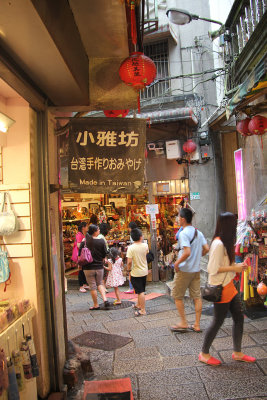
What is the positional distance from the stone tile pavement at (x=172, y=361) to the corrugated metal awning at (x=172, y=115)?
647 centimetres

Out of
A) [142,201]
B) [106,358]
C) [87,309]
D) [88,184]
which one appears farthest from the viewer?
[142,201]

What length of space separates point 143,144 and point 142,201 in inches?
359

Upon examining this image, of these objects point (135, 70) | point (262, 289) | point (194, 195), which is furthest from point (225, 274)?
point (194, 195)

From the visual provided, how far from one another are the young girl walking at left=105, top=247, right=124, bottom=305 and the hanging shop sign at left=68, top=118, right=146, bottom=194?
4.91 meters

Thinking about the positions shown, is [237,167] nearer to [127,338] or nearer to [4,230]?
[127,338]

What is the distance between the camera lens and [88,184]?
13.7ft

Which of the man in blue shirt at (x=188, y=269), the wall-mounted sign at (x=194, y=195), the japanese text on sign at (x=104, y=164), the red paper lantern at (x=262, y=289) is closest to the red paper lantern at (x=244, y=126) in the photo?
the man in blue shirt at (x=188, y=269)

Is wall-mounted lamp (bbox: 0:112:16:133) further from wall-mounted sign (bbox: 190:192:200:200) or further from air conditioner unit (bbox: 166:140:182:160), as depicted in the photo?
wall-mounted sign (bbox: 190:192:200:200)

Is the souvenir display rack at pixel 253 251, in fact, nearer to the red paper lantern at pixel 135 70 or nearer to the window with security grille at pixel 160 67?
the red paper lantern at pixel 135 70

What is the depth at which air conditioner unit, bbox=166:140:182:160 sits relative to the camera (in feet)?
38.5

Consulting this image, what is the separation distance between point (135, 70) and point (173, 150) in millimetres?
7855

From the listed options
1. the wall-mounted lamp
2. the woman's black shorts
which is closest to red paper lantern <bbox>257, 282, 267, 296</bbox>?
the woman's black shorts

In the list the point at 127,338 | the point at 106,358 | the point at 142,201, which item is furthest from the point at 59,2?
the point at 142,201

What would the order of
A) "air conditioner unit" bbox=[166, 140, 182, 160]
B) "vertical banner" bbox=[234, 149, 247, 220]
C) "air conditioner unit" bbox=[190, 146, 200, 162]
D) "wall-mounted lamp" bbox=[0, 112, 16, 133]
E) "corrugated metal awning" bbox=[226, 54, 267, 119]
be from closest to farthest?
"wall-mounted lamp" bbox=[0, 112, 16, 133], "corrugated metal awning" bbox=[226, 54, 267, 119], "vertical banner" bbox=[234, 149, 247, 220], "air conditioner unit" bbox=[190, 146, 200, 162], "air conditioner unit" bbox=[166, 140, 182, 160]
